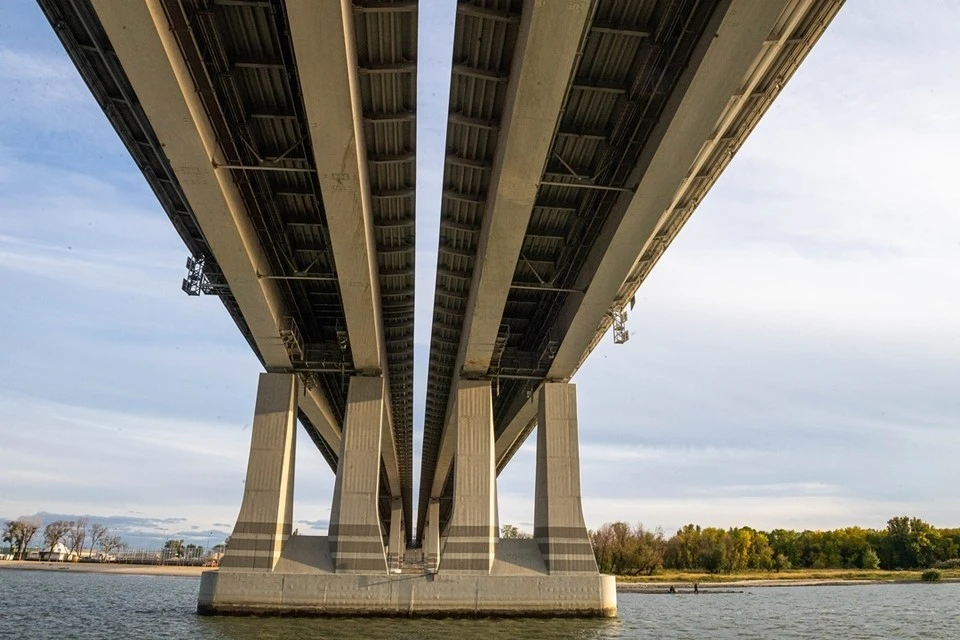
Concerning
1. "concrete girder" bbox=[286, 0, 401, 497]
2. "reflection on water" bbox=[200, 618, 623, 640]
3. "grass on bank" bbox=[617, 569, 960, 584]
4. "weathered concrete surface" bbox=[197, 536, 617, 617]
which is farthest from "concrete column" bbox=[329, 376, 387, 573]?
"grass on bank" bbox=[617, 569, 960, 584]

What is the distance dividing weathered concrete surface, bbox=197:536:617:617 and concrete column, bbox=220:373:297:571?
90 cm

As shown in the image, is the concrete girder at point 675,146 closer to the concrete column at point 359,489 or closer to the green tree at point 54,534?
the concrete column at point 359,489

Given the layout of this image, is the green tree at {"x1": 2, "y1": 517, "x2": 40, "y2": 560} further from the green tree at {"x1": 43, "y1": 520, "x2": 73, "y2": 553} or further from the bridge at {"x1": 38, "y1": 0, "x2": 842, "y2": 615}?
the bridge at {"x1": 38, "y1": 0, "x2": 842, "y2": 615}

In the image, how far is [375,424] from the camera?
28922 mm

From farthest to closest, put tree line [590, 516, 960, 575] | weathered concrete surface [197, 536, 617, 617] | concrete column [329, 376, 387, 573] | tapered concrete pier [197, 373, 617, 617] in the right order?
tree line [590, 516, 960, 575], concrete column [329, 376, 387, 573], tapered concrete pier [197, 373, 617, 617], weathered concrete surface [197, 536, 617, 617]

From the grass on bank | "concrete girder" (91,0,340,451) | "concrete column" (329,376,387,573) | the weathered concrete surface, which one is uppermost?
"concrete girder" (91,0,340,451)

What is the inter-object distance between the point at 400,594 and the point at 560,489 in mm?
7154

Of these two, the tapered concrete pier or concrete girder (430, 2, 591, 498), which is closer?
concrete girder (430, 2, 591, 498)

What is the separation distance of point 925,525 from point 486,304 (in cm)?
9836

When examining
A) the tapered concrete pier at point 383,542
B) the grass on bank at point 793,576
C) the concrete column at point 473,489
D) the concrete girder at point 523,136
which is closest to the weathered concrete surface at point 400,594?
the tapered concrete pier at point 383,542

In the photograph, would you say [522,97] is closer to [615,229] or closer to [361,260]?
[615,229]

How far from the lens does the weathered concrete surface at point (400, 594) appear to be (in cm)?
2403

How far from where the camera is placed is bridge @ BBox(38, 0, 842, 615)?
46.8 feet

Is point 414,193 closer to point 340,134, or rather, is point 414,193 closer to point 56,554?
point 340,134
